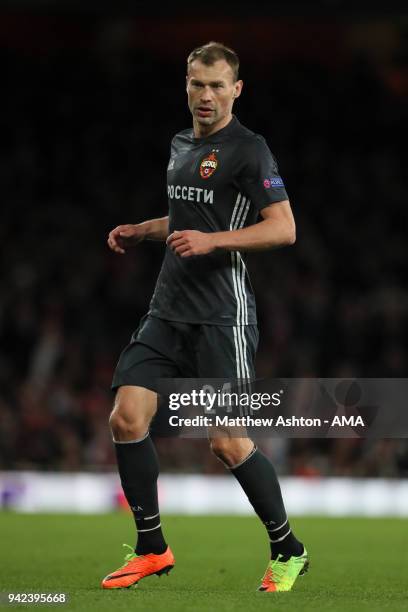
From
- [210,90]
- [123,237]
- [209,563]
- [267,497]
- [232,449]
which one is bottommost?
[209,563]

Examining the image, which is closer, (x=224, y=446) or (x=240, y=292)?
(x=224, y=446)

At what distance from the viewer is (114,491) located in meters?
13.9

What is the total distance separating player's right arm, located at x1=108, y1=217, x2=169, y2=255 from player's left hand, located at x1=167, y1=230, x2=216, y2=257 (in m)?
0.71

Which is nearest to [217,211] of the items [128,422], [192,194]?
[192,194]

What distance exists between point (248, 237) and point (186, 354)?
0.62 m

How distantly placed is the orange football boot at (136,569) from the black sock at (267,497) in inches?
18.7

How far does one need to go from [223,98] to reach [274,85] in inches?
601

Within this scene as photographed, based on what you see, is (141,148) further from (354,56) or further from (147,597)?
(147,597)

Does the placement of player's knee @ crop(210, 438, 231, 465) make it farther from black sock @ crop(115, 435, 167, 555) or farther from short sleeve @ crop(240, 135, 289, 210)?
short sleeve @ crop(240, 135, 289, 210)

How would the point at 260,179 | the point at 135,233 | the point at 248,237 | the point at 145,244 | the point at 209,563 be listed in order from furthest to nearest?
the point at 145,244 → the point at 209,563 → the point at 135,233 → the point at 260,179 → the point at 248,237

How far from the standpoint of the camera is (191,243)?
17.5 feet

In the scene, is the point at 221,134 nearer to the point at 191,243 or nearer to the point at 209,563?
the point at 191,243

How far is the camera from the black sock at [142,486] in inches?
225

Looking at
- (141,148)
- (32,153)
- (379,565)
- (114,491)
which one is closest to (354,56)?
(141,148)
